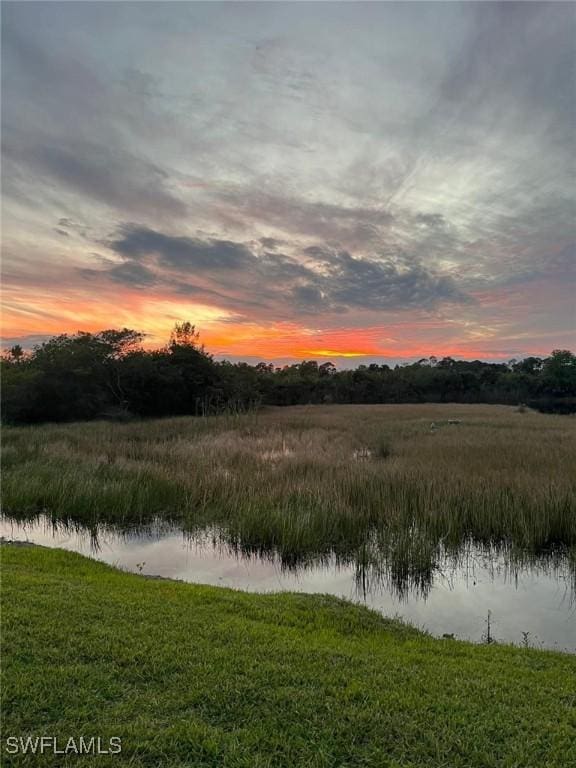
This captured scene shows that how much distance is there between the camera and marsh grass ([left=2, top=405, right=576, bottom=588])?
834cm

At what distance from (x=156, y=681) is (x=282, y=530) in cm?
542

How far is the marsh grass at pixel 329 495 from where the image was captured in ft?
27.3

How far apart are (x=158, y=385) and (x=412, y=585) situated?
108 feet

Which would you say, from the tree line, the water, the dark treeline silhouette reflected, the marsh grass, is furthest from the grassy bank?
the tree line

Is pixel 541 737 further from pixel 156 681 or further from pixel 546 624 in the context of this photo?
pixel 546 624

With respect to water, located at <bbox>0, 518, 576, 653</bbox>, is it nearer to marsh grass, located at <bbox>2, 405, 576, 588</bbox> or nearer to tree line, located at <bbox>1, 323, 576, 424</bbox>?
marsh grass, located at <bbox>2, 405, 576, 588</bbox>

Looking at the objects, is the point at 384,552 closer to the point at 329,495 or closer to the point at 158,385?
the point at 329,495

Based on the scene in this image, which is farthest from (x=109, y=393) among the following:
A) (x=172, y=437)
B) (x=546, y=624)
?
(x=546, y=624)

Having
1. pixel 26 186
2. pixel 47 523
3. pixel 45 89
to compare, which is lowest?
pixel 47 523

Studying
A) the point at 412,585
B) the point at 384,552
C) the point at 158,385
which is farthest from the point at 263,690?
the point at 158,385

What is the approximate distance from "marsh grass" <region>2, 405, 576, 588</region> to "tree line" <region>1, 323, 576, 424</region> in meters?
15.6

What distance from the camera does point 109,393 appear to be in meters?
36.6

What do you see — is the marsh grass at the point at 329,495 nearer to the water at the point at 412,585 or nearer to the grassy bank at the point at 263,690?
the water at the point at 412,585

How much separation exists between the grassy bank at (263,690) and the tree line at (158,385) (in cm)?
3042
